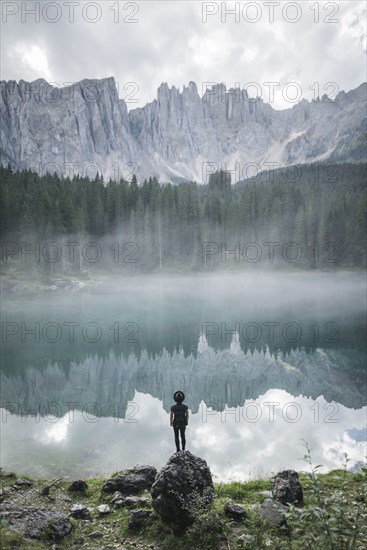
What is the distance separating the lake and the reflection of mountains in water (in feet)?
0.36

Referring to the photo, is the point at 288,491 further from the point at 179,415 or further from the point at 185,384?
the point at 185,384

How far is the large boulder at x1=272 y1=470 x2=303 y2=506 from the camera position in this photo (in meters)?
11.4

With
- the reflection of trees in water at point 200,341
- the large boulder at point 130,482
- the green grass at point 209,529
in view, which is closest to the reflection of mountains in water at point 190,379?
the reflection of trees in water at point 200,341

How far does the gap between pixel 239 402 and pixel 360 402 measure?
8.44m

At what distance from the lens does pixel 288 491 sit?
1155 cm

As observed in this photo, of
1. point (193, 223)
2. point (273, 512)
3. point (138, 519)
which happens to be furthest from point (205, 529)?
point (193, 223)

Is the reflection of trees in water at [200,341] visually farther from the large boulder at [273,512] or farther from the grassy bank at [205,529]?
the large boulder at [273,512]

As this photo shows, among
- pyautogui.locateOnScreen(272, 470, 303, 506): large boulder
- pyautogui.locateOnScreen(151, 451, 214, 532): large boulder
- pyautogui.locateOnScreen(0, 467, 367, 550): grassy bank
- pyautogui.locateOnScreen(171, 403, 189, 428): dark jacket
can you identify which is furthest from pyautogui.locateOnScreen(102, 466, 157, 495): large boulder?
pyautogui.locateOnScreen(272, 470, 303, 506): large boulder

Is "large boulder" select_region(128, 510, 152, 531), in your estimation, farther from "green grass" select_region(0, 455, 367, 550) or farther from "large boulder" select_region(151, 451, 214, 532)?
"large boulder" select_region(151, 451, 214, 532)

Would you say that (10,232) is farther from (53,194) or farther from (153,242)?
(153,242)

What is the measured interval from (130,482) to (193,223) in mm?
118841

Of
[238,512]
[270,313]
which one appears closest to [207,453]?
[238,512]

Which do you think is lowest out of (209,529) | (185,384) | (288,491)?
(185,384)

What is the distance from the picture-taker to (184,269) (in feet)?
397
